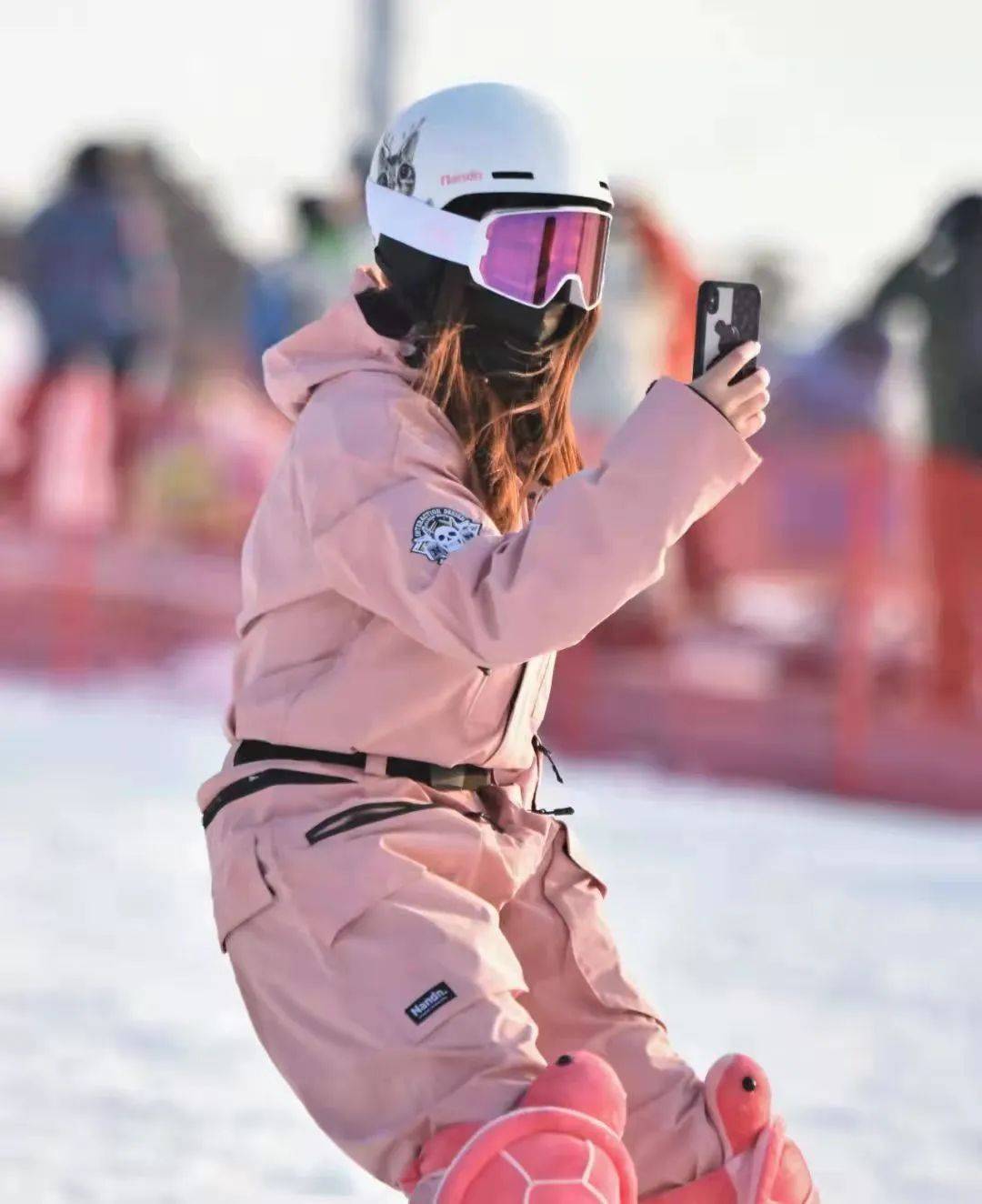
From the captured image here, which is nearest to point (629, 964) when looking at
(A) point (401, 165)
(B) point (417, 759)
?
(B) point (417, 759)

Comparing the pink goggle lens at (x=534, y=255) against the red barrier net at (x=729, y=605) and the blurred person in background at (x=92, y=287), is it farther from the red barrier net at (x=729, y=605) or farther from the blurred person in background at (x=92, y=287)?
the blurred person in background at (x=92, y=287)

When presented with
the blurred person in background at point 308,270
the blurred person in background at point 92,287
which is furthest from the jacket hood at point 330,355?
the blurred person in background at point 92,287

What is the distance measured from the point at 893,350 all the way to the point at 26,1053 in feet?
14.7

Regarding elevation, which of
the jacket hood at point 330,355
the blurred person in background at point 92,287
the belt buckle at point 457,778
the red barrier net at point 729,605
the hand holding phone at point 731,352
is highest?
the hand holding phone at point 731,352

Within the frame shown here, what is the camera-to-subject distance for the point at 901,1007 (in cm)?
523

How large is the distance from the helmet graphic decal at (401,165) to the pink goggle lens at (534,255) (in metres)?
0.17

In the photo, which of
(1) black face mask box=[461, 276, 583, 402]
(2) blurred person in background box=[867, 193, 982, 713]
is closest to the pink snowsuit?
(1) black face mask box=[461, 276, 583, 402]

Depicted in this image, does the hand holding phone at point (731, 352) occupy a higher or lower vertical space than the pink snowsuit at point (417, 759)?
higher

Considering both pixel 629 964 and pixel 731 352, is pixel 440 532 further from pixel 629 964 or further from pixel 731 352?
pixel 629 964

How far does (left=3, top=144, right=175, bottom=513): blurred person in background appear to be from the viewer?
31.3ft

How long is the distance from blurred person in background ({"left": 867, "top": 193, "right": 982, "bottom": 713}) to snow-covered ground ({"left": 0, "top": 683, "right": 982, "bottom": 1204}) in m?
0.62

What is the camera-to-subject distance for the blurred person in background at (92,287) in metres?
9.54

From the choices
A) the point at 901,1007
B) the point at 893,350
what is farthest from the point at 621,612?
the point at 901,1007

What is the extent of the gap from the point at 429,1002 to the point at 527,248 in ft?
3.09
